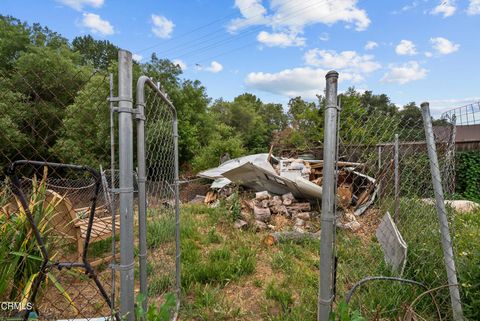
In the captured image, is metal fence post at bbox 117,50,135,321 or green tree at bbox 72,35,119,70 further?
green tree at bbox 72,35,119,70

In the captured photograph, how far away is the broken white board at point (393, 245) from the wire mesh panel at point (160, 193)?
1.74 meters

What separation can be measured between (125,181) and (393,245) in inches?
88.7

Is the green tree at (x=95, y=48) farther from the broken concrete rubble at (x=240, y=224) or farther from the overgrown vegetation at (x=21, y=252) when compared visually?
the overgrown vegetation at (x=21, y=252)

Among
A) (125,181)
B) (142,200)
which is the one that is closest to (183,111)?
(142,200)

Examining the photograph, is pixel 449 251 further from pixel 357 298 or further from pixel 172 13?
pixel 172 13

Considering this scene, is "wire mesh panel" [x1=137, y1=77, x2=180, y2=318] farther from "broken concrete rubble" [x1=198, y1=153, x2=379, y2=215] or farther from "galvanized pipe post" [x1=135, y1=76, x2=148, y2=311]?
"broken concrete rubble" [x1=198, y1=153, x2=379, y2=215]

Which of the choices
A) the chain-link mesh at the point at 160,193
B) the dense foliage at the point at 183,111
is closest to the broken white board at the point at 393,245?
the dense foliage at the point at 183,111

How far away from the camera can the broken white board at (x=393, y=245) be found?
6.75ft

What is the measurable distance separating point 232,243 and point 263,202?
5.73ft

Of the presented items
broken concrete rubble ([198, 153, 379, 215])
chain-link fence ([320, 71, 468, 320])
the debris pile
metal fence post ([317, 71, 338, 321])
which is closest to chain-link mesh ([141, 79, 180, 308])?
metal fence post ([317, 71, 338, 321])

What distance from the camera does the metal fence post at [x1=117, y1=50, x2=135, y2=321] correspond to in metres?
1.10

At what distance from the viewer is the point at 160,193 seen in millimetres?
2000

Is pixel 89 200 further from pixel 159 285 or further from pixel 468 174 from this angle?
pixel 468 174

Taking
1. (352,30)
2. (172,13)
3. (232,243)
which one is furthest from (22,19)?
(232,243)
